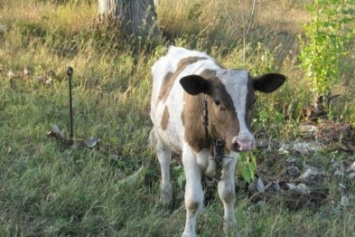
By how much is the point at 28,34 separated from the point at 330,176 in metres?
4.93

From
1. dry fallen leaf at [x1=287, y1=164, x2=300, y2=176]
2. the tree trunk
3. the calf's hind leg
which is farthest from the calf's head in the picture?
the tree trunk

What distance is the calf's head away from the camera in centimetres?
397

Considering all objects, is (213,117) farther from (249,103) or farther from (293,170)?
(293,170)

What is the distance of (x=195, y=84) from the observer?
166 inches

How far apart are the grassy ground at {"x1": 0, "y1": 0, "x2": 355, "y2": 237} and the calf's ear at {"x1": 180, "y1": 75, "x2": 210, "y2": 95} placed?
108cm

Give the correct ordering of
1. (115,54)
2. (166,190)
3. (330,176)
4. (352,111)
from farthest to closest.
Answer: (115,54) < (352,111) < (330,176) < (166,190)

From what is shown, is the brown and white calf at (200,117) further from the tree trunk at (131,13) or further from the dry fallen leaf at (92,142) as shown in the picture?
the tree trunk at (131,13)

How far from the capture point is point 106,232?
15.0 ft

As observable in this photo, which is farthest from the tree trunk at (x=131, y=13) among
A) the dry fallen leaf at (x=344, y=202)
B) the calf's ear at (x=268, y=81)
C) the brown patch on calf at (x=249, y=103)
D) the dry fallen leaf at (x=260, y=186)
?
the brown patch on calf at (x=249, y=103)

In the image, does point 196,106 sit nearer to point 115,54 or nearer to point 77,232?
point 77,232

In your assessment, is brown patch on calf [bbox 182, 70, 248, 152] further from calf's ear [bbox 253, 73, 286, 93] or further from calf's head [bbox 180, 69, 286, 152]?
calf's ear [bbox 253, 73, 286, 93]

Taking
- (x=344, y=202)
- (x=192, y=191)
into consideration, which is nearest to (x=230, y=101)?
(x=192, y=191)

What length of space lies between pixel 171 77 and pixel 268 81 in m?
1.18

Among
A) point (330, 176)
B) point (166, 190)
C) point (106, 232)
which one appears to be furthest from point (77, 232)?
point (330, 176)
